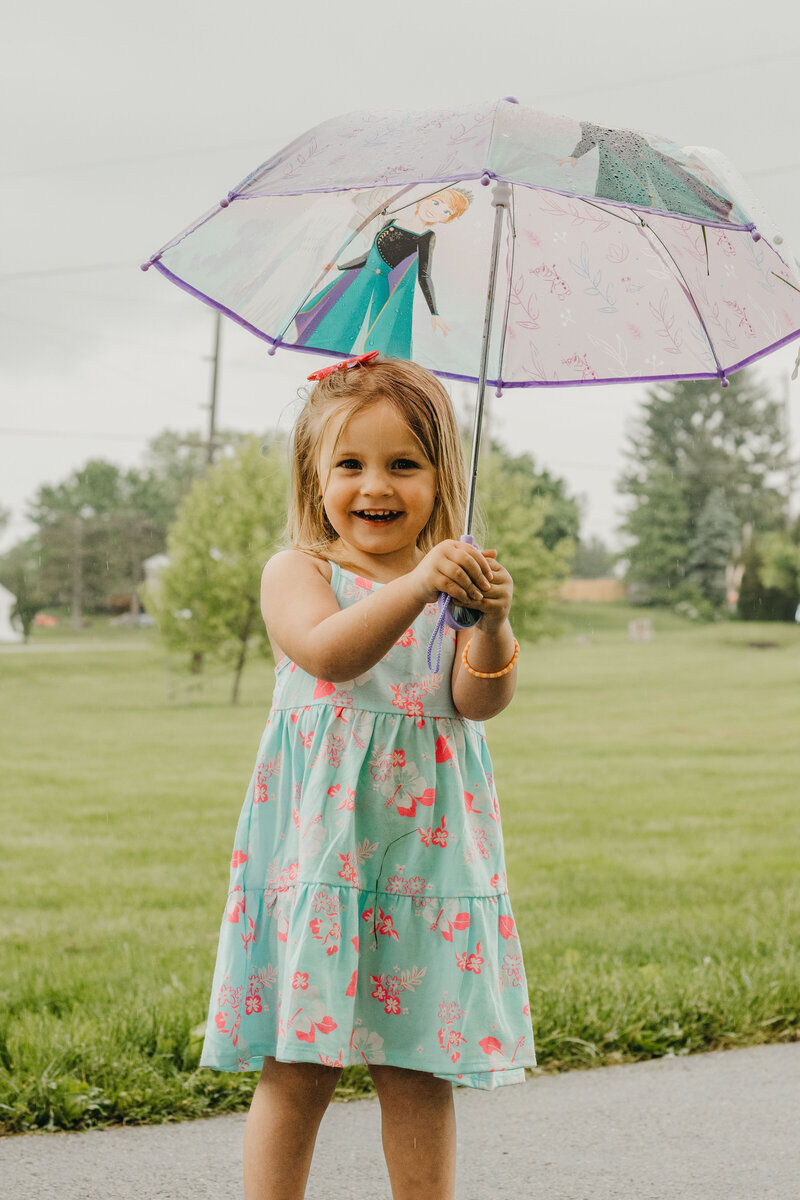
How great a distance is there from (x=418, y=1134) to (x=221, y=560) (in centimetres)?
1843

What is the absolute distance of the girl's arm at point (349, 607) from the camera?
1.72 m

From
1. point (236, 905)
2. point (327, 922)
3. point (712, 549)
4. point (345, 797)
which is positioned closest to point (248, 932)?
point (236, 905)

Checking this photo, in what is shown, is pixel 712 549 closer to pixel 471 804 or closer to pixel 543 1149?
pixel 543 1149

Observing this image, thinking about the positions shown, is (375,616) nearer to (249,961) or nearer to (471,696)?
(471,696)

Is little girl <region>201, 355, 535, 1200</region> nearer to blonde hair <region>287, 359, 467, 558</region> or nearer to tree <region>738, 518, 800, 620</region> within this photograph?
blonde hair <region>287, 359, 467, 558</region>

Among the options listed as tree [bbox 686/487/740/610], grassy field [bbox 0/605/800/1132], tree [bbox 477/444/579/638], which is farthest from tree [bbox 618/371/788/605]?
grassy field [bbox 0/605/800/1132]

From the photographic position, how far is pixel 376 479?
2008 mm

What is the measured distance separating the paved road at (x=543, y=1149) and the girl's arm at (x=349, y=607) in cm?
Result: 115

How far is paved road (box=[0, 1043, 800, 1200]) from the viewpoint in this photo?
2.39m

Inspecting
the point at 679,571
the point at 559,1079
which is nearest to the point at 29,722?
the point at 559,1079

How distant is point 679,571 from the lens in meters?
37.3

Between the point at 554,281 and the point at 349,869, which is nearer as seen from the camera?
the point at 349,869

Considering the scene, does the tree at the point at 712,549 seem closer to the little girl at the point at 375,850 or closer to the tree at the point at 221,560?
the tree at the point at 221,560

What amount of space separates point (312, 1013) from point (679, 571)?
36.6 metres
